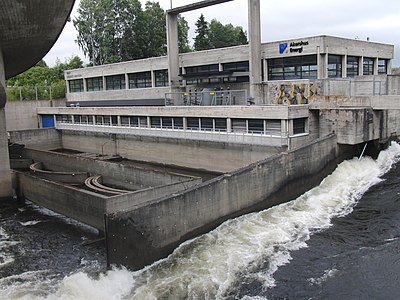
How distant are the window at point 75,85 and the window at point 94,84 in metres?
2.03

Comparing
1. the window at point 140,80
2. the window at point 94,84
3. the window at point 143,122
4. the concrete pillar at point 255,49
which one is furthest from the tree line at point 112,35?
the concrete pillar at point 255,49

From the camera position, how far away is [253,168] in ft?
76.4

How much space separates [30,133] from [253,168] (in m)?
36.3

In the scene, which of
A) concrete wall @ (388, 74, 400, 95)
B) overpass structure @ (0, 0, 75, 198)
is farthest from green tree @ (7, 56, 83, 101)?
concrete wall @ (388, 74, 400, 95)

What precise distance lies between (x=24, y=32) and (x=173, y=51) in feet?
74.5

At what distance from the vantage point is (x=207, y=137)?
34688 mm

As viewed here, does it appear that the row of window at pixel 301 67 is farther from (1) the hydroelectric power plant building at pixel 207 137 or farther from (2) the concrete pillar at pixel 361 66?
(2) the concrete pillar at pixel 361 66

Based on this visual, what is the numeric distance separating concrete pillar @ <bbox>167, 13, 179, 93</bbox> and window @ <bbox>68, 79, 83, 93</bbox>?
22.4 meters

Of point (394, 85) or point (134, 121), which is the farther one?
point (134, 121)

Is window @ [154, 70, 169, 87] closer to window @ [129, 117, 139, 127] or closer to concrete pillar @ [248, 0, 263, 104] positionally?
window @ [129, 117, 139, 127]

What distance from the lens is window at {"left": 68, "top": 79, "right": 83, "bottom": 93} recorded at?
6309cm

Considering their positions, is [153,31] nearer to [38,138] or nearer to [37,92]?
[37,92]

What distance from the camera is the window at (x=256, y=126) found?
103ft

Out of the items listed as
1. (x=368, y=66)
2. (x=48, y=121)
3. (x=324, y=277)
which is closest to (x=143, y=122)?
(x=48, y=121)
